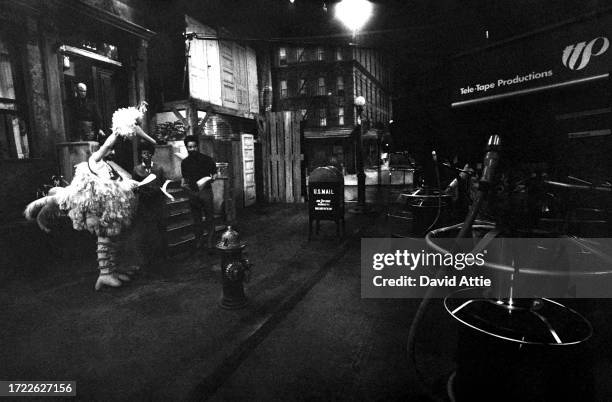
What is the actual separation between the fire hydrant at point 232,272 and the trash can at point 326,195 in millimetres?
3414

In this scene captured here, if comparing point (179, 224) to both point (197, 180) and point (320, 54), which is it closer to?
point (197, 180)

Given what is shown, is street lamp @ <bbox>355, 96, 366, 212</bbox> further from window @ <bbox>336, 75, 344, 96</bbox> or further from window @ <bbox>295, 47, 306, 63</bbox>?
window @ <bbox>295, 47, 306, 63</bbox>

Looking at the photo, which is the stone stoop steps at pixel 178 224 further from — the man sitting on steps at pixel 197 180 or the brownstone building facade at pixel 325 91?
the brownstone building facade at pixel 325 91

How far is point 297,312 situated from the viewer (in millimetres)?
4684

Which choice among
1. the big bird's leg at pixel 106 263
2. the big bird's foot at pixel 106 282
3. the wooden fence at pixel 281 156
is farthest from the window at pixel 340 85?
the big bird's foot at pixel 106 282

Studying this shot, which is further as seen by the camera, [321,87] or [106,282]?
[321,87]

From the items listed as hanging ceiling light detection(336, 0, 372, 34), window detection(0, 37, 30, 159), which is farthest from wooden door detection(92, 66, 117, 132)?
hanging ceiling light detection(336, 0, 372, 34)

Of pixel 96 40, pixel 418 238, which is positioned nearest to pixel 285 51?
pixel 96 40

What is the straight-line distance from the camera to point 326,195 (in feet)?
27.1

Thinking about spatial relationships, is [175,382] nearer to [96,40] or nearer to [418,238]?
[418,238]

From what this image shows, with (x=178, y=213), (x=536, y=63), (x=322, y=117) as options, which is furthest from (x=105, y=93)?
(x=322, y=117)

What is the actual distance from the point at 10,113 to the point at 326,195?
23.4ft

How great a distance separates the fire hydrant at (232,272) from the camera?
4.76 m

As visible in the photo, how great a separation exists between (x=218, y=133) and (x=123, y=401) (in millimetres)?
12131
